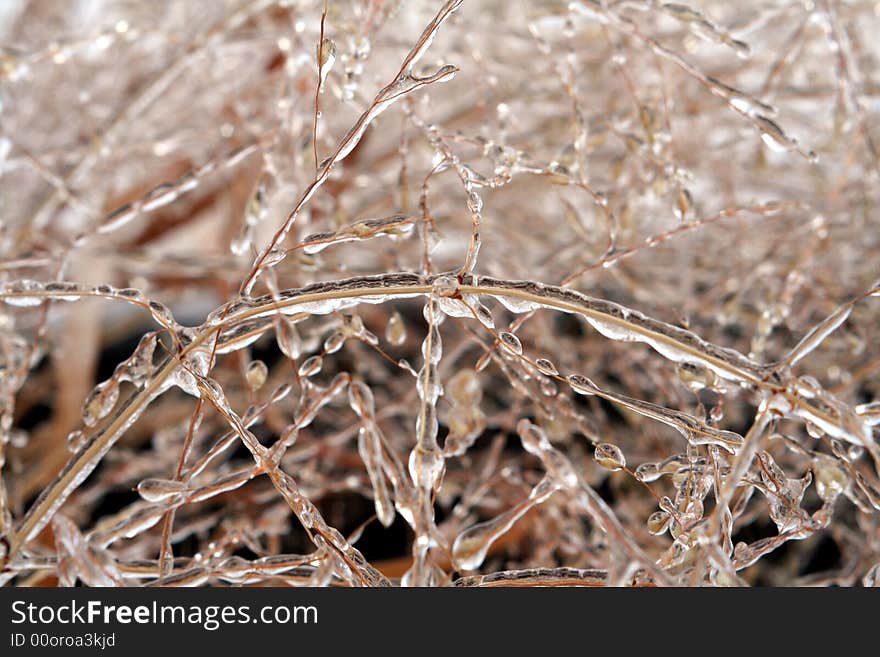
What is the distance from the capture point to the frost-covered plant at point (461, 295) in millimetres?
230

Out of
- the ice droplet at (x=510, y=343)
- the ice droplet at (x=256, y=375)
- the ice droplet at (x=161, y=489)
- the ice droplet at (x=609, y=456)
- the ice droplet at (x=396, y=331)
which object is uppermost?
the ice droplet at (x=396, y=331)

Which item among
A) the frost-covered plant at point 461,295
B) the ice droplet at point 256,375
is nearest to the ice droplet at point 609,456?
the frost-covered plant at point 461,295

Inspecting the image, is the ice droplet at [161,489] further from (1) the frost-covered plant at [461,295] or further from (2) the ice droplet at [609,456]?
(2) the ice droplet at [609,456]

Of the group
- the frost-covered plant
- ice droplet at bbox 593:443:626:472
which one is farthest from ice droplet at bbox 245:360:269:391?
ice droplet at bbox 593:443:626:472

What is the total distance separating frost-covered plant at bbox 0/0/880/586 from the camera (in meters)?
0.23

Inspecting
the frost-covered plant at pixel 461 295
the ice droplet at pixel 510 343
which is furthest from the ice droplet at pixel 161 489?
the ice droplet at pixel 510 343

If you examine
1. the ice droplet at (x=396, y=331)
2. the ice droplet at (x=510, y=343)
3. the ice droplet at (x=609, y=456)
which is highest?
the ice droplet at (x=396, y=331)

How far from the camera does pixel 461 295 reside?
0.23m

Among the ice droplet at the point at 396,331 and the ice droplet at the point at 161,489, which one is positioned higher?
the ice droplet at the point at 396,331

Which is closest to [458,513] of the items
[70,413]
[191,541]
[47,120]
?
[191,541]

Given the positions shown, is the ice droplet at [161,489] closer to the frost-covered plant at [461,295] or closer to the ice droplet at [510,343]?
the frost-covered plant at [461,295]

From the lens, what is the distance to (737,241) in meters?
0.54
